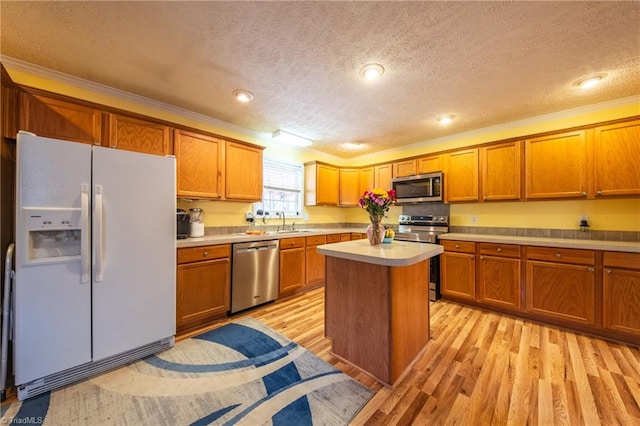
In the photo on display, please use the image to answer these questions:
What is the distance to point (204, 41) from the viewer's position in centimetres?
177

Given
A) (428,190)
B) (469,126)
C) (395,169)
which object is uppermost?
(469,126)

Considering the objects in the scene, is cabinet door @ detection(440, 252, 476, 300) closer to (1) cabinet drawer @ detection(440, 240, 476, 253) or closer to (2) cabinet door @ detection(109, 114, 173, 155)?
(1) cabinet drawer @ detection(440, 240, 476, 253)

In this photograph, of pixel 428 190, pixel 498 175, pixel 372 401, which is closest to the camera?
pixel 372 401

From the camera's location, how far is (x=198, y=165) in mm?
2887

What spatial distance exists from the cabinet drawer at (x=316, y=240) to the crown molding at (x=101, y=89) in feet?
6.67

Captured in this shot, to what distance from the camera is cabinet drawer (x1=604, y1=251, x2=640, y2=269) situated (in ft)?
7.33

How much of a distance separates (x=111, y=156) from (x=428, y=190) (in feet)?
12.7

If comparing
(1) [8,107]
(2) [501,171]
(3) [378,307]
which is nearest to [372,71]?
(3) [378,307]

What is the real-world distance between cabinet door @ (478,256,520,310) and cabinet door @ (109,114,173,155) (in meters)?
4.07

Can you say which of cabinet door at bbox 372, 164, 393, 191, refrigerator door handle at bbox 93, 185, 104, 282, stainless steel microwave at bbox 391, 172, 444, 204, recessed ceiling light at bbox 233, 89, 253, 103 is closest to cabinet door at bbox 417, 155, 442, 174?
stainless steel microwave at bbox 391, 172, 444, 204

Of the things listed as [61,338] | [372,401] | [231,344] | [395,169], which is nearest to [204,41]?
[61,338]

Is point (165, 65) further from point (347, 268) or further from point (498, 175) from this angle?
point (498, 175)

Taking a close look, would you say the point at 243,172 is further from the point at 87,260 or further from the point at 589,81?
the point at 589,81

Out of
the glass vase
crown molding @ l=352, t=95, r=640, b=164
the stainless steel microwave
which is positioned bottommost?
the glass vase
